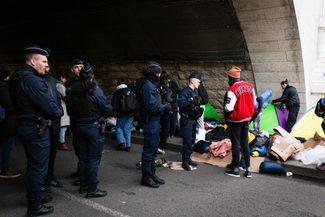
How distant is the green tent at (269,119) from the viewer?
9.24 meters

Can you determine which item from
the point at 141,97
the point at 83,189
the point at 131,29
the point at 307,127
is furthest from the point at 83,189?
the point at 131,29

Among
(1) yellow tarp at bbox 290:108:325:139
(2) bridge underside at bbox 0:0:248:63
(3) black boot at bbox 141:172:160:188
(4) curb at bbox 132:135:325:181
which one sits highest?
(2) bridge underside at bbox 0:0:248:63

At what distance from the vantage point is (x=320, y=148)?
21.4 feet

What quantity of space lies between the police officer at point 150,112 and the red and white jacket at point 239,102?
115 centimetres

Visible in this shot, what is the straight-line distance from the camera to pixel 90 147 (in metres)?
4.77

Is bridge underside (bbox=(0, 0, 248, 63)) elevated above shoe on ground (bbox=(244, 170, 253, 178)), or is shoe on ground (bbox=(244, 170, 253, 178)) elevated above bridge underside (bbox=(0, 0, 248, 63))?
bridge underside (bbox=(0, 0, 248, 63))

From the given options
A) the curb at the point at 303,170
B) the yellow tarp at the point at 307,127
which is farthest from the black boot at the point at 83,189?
the yellow tarp at the point at 307,127

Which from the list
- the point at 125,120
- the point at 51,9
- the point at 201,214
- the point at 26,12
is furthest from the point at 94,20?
the point at 201,214

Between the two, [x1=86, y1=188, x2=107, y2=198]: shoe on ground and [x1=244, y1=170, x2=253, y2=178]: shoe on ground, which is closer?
[x1=86, y1=188, x2=107, y2=198]: shoe on ground

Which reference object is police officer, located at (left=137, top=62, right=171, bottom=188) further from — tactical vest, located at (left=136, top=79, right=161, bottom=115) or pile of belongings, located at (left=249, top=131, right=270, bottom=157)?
pile of belongings, located at (left=249, top=131, right=270, bottom=157)

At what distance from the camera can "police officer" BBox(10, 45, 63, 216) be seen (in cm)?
404

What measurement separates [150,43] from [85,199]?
683 centimetres

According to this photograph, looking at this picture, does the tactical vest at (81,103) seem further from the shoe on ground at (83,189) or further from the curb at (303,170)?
the curb at (303,170)

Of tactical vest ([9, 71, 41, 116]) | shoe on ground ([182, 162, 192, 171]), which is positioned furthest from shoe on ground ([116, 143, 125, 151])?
tactical vest ([9, 71, 41, 116])
